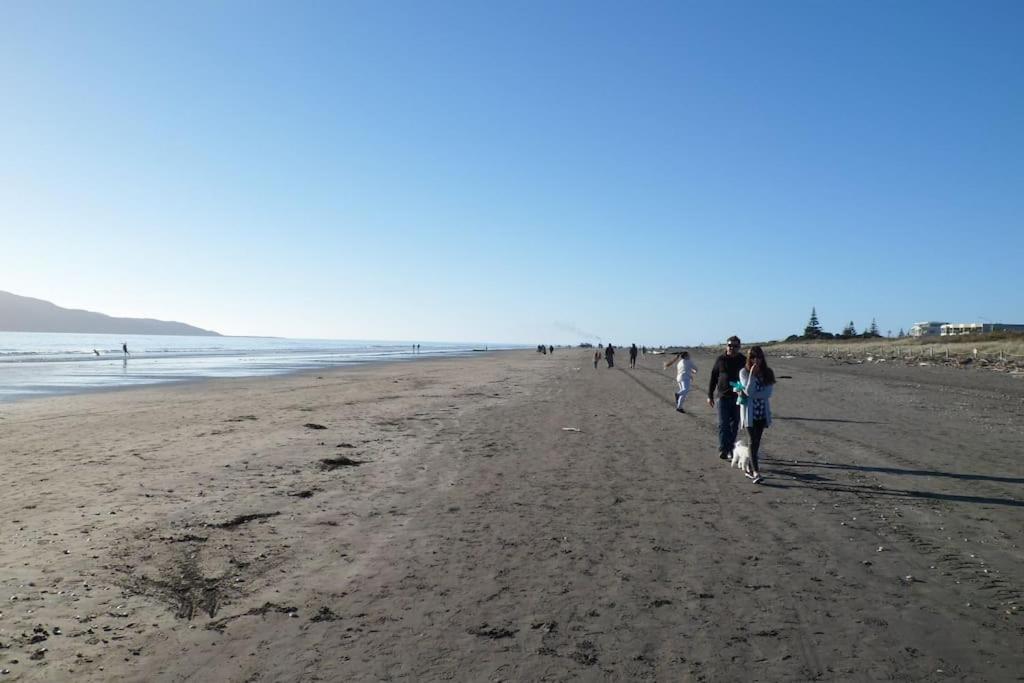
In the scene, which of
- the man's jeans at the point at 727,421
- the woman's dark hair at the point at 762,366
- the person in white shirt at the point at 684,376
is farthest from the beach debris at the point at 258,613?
the person in white shirt at the point at 684,376

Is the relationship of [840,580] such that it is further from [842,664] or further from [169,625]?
[169,625]

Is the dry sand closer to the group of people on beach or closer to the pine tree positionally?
the group of people on beach

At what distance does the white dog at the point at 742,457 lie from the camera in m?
9.70

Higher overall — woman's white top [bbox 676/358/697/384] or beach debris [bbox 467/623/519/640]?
woman's white top [bbox 676/358/697/384]

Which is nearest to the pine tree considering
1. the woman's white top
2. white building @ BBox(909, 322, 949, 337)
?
white building @ BBox(909, 322, 949, 337)

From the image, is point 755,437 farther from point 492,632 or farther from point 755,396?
point 492,632

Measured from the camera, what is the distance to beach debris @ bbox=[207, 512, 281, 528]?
707 centimetres

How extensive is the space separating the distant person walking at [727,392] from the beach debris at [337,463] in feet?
20.7

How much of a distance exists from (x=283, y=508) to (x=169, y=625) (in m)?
3.17

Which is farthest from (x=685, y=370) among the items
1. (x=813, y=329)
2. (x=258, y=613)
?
(x=813, y=329)

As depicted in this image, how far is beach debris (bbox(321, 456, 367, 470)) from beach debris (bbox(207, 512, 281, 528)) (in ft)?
8.59

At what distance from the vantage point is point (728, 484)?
9117 mm

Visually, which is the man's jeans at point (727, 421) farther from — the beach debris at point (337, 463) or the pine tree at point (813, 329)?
the pine tree at point (813, 329)

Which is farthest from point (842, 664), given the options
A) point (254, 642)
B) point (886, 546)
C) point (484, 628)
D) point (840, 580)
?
point (254, 642)
